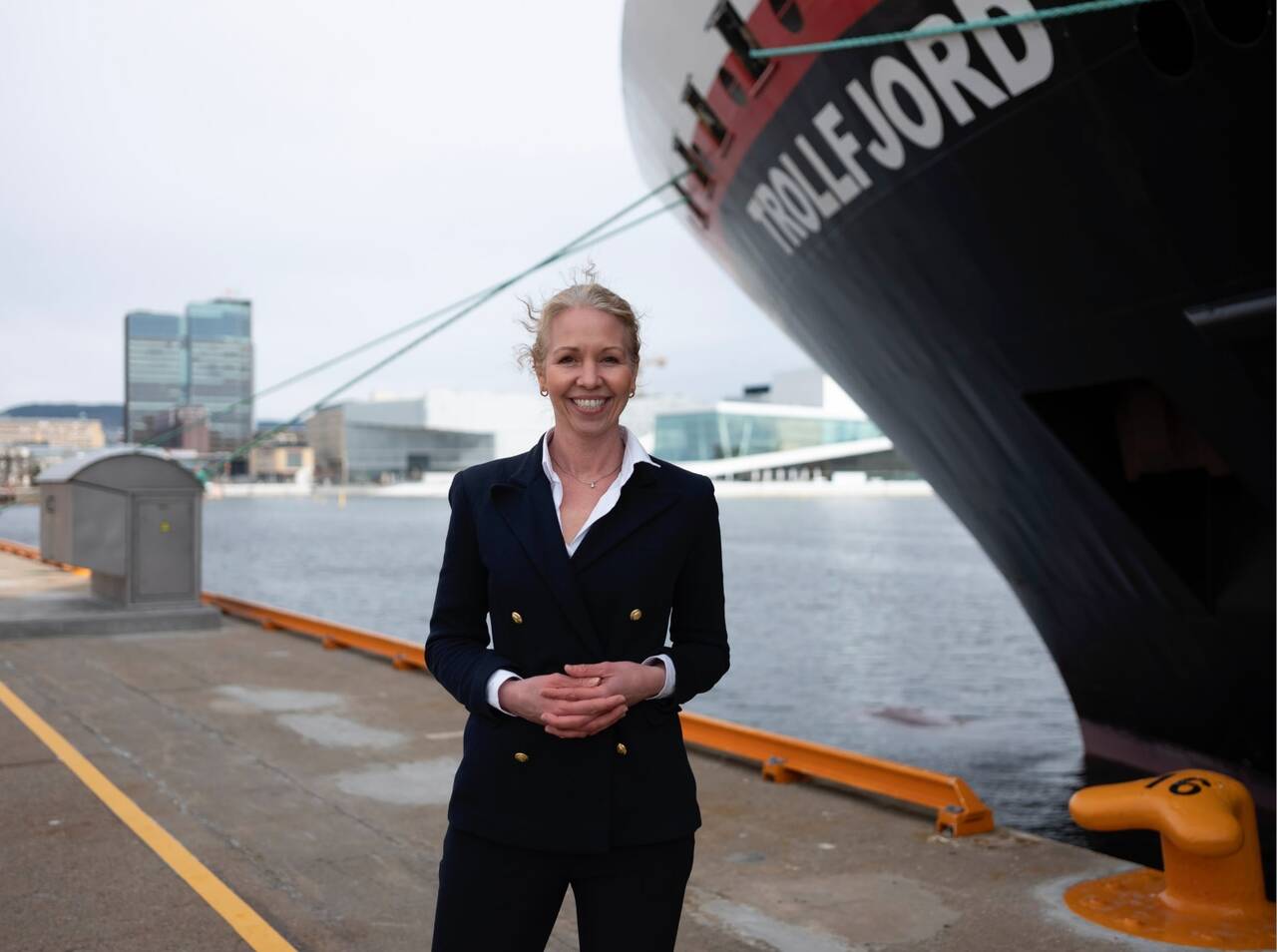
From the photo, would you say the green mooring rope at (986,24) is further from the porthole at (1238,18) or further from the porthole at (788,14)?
the porthole at (788,14)

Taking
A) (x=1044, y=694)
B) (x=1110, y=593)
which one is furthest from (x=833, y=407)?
(x=1110, y=593)

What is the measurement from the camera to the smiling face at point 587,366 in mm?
2189

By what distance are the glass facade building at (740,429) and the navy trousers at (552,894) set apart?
101m

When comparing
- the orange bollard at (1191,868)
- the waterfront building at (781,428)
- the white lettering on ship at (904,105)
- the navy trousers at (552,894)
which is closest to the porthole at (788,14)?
the white lettering on ship at (904,105)

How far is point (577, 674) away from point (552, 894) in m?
0.44

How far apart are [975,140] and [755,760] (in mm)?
3253

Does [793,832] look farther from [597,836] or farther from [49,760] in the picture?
[49,760]

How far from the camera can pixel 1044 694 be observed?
53.4ft

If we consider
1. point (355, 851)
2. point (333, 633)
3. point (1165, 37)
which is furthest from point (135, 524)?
point (1165, 37)

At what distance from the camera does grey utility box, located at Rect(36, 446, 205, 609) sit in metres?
11.6

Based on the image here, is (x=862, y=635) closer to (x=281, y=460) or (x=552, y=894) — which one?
(x=552, y=894)

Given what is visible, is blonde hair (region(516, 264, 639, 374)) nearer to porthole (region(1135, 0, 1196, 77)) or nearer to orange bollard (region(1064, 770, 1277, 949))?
orange bollard (region(1064, 770, 1277, 949))

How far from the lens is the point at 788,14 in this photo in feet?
21.5

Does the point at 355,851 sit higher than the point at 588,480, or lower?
lower
